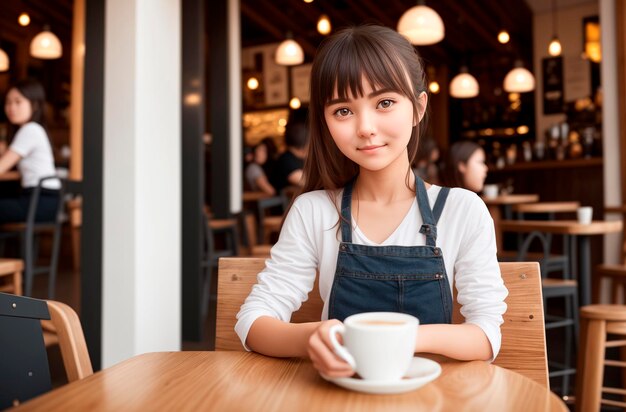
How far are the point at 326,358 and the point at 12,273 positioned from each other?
2303mm

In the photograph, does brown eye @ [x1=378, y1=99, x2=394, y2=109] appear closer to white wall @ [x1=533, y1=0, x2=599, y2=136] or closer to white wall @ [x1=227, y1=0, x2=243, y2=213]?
white wall @ [x1=227, y1=0, x2=243, y2=213]

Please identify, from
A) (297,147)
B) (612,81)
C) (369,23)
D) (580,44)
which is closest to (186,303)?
(297,147)

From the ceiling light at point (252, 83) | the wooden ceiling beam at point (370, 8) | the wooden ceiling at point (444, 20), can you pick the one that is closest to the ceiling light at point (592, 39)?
the wooden ceiling at point (444, 20)

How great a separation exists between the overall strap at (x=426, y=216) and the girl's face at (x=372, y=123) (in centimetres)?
15

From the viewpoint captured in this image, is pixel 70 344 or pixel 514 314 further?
pixel 514 314

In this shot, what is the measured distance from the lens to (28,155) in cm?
400

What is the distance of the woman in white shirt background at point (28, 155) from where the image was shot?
3.95 metres

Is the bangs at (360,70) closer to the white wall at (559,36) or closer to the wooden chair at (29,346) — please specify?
the wooden chair at (29,346)

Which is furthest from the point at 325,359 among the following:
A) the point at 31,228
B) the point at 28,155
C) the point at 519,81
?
the point at 519,81

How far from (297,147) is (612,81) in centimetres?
286

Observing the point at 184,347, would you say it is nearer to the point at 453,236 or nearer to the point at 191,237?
the point at 191,237

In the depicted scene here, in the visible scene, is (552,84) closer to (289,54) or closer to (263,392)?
(289,54)

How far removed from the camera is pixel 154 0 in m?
3.17

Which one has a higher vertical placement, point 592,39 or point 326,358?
point 592,39
